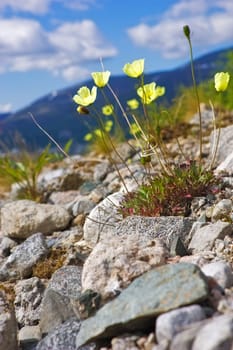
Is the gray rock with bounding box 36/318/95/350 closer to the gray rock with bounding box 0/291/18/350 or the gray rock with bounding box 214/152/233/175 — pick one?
the gray rock with bounding box 0/291/18/350

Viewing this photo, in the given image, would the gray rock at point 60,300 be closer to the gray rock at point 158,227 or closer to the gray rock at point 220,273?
the gray rock at point 158,227

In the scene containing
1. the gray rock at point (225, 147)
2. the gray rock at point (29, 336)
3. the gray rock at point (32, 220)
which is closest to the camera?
the gray rock at point (29, 336)

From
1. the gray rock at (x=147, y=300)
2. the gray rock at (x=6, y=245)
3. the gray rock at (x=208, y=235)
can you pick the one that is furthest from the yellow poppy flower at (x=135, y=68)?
the gray rock at (x=6, y=245)

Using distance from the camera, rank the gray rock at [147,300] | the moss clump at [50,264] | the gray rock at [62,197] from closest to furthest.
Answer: the gray rock at [147,300] → the moss clump at [50,264] → the gray rock at [62,197]

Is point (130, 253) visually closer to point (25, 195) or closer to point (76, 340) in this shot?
point (76, 340)

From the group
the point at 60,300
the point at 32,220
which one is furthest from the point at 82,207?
the point at 60,300

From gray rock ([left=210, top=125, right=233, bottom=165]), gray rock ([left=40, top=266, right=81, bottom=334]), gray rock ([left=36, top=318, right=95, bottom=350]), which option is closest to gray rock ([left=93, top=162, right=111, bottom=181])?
gray rock ([left=210, top=125, right=233, bottom=165])
